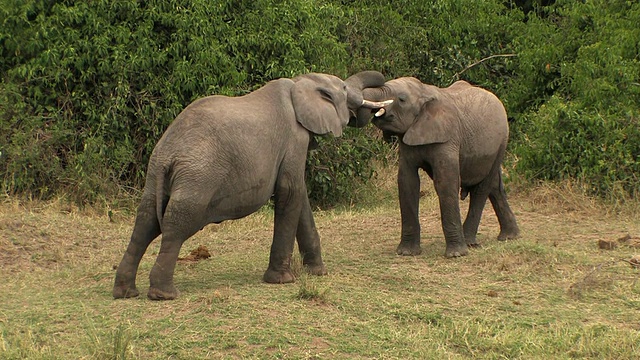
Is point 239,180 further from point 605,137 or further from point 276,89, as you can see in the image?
point 605,137

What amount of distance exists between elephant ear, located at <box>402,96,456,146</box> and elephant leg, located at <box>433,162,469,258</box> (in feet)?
0.87

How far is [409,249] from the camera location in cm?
995

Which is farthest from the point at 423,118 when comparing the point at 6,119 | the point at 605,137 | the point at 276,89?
the point at 6,119

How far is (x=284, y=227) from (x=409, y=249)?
202 centimetres

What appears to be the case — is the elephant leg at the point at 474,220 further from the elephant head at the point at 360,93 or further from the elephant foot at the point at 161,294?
the elephant foot at the point at 161,294

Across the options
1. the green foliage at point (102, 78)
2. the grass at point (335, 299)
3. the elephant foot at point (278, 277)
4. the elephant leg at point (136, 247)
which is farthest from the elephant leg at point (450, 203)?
the green foliage at point (102, 78)

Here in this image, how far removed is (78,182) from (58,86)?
4.14 feet

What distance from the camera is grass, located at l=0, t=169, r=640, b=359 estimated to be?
6.73 meters

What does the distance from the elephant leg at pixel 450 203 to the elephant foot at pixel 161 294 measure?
3.08 metres

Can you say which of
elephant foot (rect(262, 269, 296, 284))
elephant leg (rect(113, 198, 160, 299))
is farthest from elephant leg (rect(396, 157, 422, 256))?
elephant leg (rect(113, 198, 160, 299))

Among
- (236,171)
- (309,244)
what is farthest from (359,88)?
(236,171)

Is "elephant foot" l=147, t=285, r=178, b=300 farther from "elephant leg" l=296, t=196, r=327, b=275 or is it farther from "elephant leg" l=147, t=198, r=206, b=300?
"elephant leg" l=296, t=196, r=327, b=275

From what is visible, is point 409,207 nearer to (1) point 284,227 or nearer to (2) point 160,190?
(1) point 284,227

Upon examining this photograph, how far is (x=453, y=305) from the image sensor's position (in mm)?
7875
